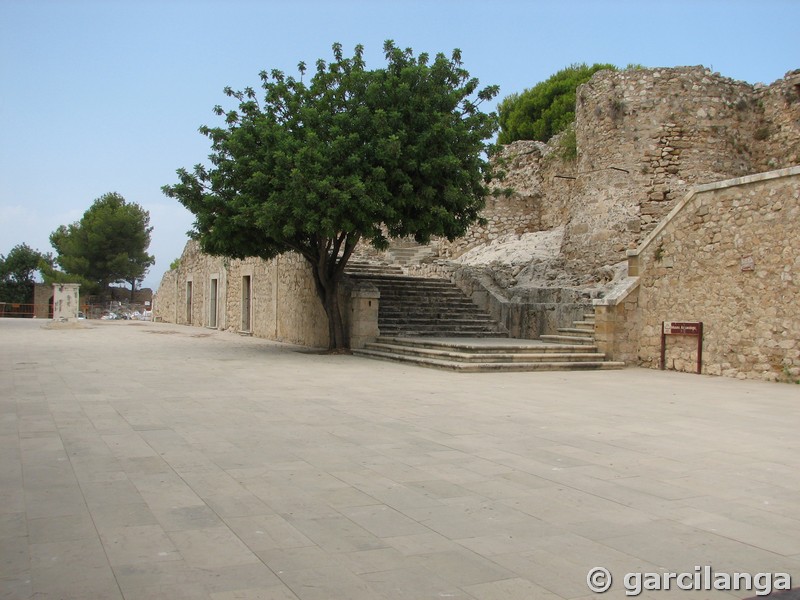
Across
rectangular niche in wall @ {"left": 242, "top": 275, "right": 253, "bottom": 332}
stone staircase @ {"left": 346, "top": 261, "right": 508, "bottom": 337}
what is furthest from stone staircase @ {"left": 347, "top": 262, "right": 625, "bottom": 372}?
rectangular niche in wall @ {"left": 242, "top": 275, "right": 253, "bottom": 332}

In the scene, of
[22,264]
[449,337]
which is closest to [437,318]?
[449,337]

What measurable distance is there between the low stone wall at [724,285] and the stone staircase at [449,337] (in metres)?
0.96

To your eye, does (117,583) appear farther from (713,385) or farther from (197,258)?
(197,258)

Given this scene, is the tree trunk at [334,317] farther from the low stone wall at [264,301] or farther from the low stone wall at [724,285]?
the low stone wall at [724,285]

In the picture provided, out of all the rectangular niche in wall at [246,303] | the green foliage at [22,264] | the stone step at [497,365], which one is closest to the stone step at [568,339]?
the stone step at [497,365]

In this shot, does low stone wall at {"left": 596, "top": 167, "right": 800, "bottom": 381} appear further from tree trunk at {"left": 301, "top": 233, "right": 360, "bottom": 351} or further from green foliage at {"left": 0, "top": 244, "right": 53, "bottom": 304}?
green foliage at {"left": 0, "top": 244, "right": 53, "bottom": 304}

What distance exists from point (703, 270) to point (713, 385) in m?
2.66

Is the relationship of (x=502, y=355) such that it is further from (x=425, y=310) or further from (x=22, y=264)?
(x=22, y=264)

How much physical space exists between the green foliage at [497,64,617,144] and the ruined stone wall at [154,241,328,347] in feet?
60.6

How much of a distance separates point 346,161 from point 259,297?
10.4 m

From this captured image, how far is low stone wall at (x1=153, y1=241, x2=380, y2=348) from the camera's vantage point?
1625cm

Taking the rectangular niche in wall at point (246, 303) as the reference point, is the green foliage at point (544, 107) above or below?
above

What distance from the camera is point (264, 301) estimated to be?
73.3ft

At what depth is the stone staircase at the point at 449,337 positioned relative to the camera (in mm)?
12766
